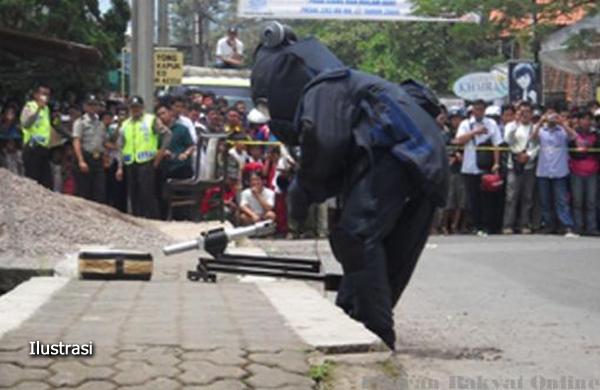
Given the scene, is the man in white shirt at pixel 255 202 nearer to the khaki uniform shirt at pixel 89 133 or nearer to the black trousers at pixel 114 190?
the black trousers at pixel 114 190

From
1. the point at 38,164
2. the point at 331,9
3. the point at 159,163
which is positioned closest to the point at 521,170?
the point at 159,163

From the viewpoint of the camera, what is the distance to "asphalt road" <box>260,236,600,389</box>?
21.8ft

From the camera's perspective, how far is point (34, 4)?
21.4m

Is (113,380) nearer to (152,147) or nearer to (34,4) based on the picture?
(152,147)

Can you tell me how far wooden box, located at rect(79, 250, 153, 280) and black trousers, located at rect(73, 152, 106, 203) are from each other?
26.6ft

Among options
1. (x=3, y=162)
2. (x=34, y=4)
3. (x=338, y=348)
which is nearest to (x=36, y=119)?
(x=3, y=162)

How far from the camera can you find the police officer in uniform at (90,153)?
16453 mm

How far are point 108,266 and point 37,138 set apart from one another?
329 inches

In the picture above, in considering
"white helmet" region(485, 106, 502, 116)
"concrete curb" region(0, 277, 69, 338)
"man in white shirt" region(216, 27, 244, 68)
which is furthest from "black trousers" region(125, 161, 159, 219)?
"man in white shirt" region(216, 27, 244, 68)

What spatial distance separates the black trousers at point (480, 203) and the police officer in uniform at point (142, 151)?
449 cm

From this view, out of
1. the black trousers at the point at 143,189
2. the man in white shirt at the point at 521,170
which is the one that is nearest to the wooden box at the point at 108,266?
the black trousers at the point at 143,189

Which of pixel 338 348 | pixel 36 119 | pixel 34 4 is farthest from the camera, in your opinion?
pixel 34 4

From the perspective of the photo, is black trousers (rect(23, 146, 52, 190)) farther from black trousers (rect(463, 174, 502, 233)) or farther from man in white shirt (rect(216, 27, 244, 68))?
man in white shirt (rect(216, 27, 244, 68))

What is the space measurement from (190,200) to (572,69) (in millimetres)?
12422
